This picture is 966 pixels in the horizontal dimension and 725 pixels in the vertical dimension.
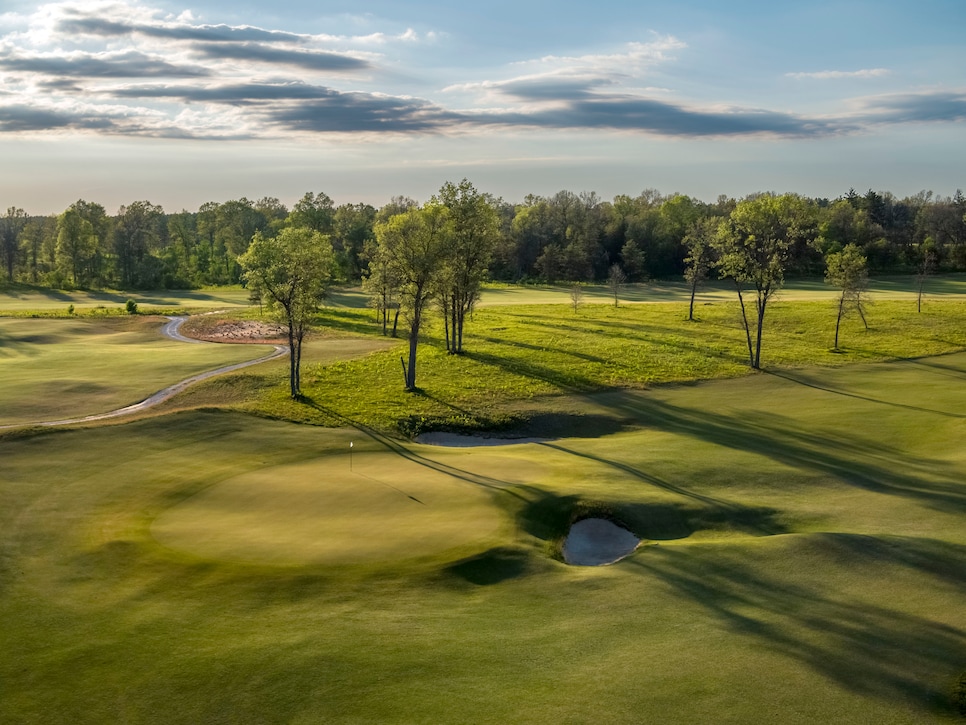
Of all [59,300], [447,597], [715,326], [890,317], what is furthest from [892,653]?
[59,300]

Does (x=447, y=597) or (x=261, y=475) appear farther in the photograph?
A: (x=261, y=475)

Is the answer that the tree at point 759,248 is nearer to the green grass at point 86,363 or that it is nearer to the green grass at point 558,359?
the green grass at point 558,359

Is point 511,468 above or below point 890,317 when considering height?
below

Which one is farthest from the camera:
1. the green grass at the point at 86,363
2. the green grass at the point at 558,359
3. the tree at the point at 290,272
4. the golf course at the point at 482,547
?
the tree at the point at 290,272

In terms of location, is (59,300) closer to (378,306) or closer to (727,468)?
(378,306)

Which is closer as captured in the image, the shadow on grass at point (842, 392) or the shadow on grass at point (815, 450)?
the shadow on grass at point (815, 450)

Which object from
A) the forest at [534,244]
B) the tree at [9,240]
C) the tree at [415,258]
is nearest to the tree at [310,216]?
the forest at [534,244]
